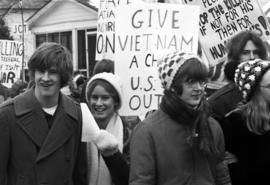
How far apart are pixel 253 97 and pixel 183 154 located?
813mm

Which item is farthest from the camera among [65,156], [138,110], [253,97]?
[138,110]

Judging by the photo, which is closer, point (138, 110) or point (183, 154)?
Result: point (183, 154)

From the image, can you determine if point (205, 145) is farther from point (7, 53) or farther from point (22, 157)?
point (7, 53)

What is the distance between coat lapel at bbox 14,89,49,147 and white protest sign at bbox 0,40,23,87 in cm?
856

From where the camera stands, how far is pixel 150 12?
488 cm

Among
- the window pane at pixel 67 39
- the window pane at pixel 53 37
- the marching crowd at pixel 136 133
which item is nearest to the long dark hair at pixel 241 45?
the marching crowd at pixel 136 133

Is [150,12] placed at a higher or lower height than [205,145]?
higher

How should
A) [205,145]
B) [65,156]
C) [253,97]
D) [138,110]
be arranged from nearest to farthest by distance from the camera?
[205,145]
[65,156]
[253,97]
[138,110]

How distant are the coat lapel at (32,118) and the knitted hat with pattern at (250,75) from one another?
1.35 m

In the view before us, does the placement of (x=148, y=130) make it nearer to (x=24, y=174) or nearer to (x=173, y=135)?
(x=173, y=135)

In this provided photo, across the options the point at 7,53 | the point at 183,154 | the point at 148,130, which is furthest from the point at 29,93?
the point at 7,53

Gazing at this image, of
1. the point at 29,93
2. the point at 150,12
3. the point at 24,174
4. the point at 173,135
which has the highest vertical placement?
the point at 150,12

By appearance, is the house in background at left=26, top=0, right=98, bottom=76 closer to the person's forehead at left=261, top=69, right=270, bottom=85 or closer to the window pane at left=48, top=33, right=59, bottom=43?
the window pane at left=48, top=33, right=59, bottom=43

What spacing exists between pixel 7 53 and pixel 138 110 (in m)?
8.41
